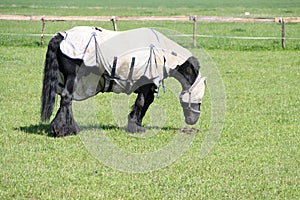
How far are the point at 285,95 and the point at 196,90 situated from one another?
15.8 feet

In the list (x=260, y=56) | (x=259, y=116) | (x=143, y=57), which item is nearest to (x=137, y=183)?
(x=143, y=57)

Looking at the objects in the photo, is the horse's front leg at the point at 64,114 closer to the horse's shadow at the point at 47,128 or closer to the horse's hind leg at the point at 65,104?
the horse's hind leg at the point at 65,104

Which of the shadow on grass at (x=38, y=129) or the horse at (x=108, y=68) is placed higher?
the horse at (x=108, y=68)

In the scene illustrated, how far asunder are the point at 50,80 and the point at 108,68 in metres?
0.79

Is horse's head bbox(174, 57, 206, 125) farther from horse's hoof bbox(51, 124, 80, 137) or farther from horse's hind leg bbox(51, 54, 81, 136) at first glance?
horse's hoof bbox(51, 124, 80, 137)

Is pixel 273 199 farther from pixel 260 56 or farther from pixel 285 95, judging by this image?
pixel 260 56

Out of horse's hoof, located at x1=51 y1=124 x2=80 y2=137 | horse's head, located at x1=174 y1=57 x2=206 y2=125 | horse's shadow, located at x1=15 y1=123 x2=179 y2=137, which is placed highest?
horse's head, located at x1=174 y1=57 x2=206 y2=125

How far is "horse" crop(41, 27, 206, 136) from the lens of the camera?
8750 mm

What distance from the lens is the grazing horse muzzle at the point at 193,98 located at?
8984mm

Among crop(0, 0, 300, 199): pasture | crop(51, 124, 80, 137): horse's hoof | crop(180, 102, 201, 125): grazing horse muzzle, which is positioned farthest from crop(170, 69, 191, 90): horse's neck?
crop(51, 124, 80, 137): horse's hoof

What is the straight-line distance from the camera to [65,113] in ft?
29.3

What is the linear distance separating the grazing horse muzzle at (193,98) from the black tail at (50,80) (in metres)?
1.70

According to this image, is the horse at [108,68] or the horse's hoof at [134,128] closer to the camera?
the horse at [108,68]

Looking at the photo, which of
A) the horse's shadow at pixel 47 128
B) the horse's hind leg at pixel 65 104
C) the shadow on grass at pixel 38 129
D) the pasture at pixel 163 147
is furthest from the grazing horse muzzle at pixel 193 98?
the shadow on grass at pixel 38 129
